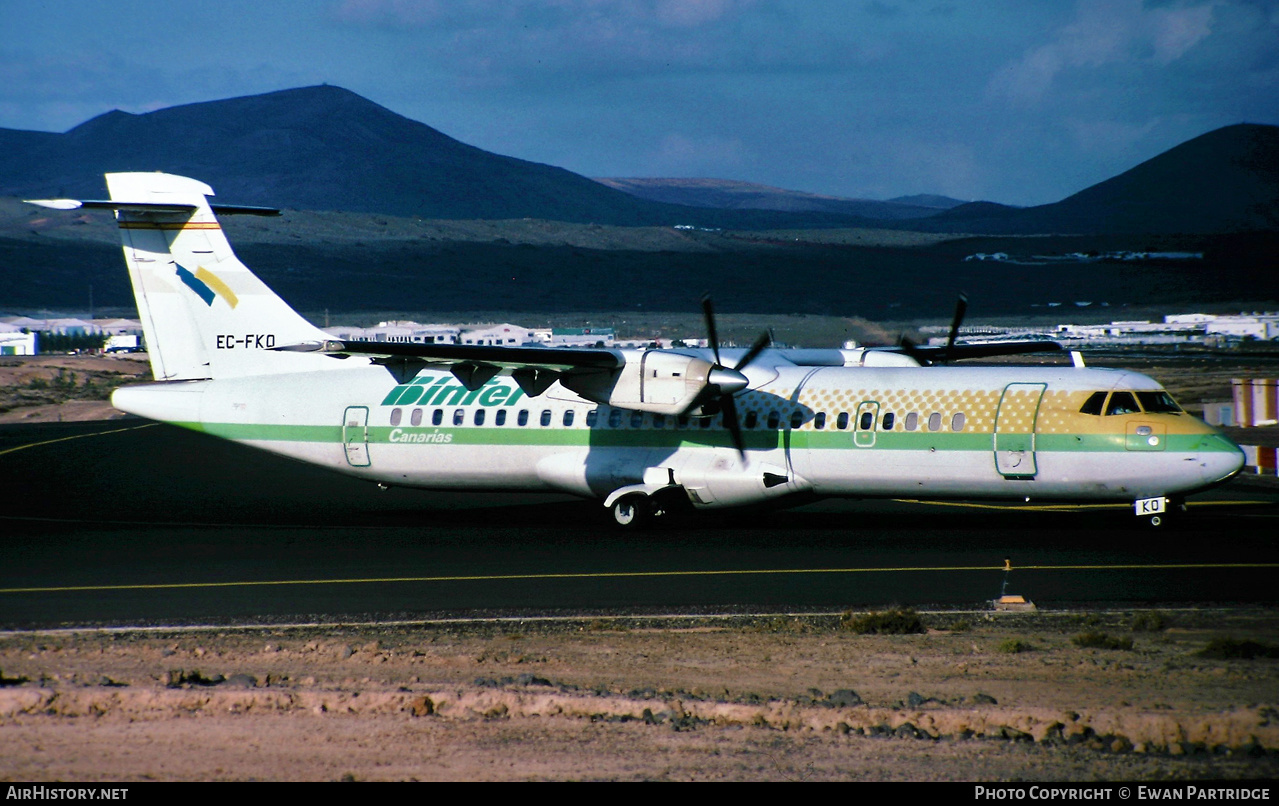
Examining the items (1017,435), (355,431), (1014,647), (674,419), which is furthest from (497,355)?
(1014,647)

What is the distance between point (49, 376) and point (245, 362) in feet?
165

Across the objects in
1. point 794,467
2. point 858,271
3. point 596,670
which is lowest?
point 596,670

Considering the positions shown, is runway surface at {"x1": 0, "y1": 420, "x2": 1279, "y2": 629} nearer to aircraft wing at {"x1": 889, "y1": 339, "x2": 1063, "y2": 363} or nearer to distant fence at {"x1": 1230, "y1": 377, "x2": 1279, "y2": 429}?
aircraft wing at {"x1": 889, "y1": 339, "x2": 1063, "y2": 363}

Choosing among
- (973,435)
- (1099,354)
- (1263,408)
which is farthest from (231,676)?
(1099,354)

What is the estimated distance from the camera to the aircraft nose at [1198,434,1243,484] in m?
19.1

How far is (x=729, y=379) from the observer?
68.5 ft

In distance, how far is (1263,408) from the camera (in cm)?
3638

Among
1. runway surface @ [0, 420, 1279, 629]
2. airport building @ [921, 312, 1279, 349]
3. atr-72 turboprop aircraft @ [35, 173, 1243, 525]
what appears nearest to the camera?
runway surface @ [0, 420, 1279, 629]

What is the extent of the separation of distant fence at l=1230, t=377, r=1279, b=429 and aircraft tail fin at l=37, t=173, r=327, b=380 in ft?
92.3

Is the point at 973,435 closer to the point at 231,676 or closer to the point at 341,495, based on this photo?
the point at 231,676

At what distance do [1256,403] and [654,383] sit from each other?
2406cm

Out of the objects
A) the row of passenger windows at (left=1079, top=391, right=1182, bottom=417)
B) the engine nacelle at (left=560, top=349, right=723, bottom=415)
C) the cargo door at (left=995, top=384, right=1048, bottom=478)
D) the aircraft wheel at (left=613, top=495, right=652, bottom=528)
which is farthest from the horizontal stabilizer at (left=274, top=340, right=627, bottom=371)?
the row of passenger windows at (left=1079, top=391, right=1182, bottom=417)

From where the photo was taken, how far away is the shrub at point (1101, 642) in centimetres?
1240

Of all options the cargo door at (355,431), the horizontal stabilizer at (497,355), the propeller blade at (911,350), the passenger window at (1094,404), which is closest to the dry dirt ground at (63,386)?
the cargo door at (355,431)
